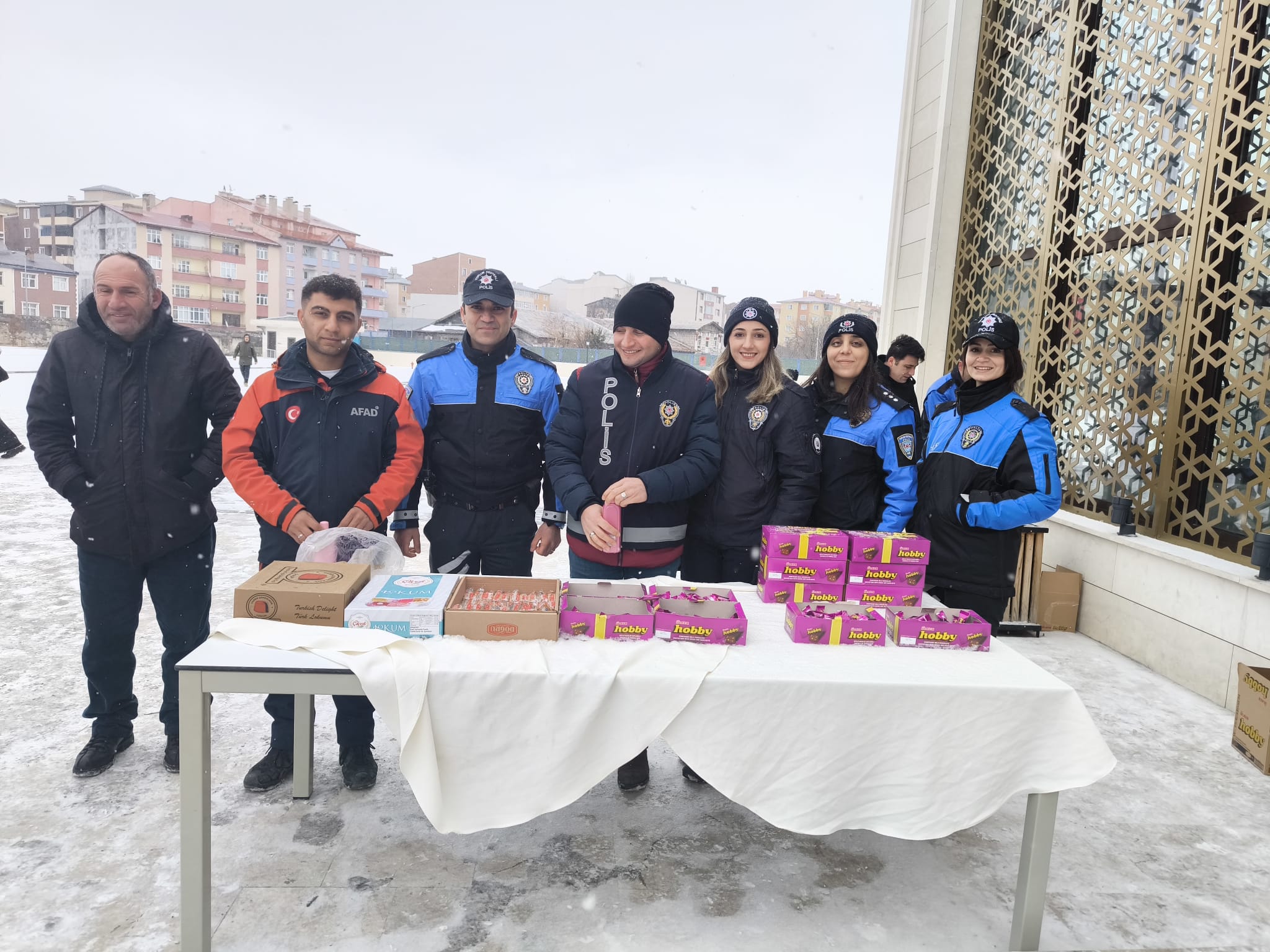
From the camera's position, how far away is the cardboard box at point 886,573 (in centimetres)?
232

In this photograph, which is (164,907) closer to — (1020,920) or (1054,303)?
(1020,920)

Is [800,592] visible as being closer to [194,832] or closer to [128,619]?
[194,832]

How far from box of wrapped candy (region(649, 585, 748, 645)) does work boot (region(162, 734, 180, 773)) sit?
188 centimetres

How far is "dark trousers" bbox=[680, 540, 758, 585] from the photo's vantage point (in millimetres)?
2953

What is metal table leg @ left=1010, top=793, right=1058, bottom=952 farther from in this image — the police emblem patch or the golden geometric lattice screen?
the golden geometric lattice screen

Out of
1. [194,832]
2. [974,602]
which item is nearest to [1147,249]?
[974,602]

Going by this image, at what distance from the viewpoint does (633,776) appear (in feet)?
9.08

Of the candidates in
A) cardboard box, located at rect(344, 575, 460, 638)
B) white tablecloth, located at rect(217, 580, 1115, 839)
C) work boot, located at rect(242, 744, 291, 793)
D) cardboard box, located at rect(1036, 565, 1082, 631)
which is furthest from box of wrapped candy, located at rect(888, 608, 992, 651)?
cardboard box, located at rect(1036, 565, 1082, 631)

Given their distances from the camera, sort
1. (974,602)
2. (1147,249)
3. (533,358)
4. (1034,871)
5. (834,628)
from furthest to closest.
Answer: (1147,249), (533,358), (974,602), (834,628), (1034,871)

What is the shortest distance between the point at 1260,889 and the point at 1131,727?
123cm

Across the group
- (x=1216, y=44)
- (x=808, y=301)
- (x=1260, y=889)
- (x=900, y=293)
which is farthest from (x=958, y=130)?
(x=808, y=301)

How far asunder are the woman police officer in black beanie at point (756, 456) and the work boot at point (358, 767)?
143 cm

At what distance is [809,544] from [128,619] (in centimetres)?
241

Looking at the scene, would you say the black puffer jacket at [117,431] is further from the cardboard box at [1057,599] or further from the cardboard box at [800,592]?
the cardboard box at [1057,599]
